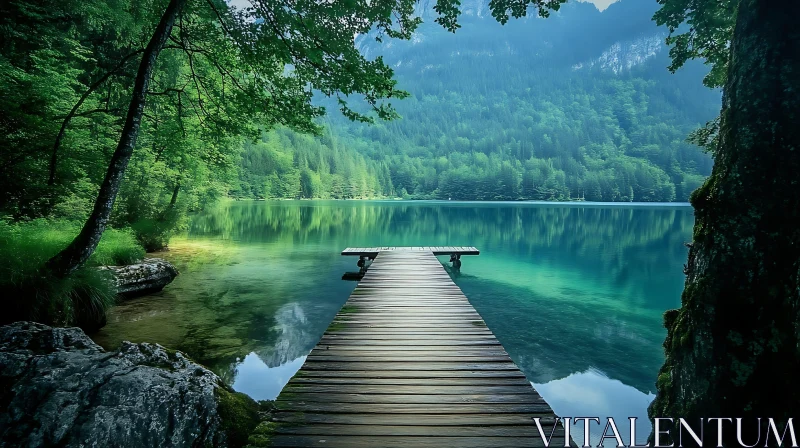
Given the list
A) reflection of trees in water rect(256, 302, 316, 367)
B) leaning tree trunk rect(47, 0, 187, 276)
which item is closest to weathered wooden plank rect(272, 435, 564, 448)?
leaning tree trunk rect(47, 0, 187, 276)

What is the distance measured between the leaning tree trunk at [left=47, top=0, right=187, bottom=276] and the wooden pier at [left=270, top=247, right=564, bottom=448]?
4.34 meters

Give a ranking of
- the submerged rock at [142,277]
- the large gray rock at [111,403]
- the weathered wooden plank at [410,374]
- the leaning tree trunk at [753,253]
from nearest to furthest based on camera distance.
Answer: the leaning tree trunk at [753,253] → the large gray rock at [111,403] → the weathered wooden plank at [410,374] → the submerged rock at [142,277]

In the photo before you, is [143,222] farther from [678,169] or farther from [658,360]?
[678,169]

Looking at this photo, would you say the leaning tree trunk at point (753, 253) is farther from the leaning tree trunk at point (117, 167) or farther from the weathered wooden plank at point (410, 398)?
the leaning tree trunk at point (117, 167)

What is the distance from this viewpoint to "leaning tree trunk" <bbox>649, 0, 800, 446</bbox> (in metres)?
2.33

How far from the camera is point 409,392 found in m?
3.86

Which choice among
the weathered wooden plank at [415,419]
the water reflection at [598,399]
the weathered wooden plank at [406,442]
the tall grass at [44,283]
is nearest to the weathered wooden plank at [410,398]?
the weathered wooden plank at [415,419]

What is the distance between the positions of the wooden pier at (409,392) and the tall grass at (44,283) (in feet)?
17.3

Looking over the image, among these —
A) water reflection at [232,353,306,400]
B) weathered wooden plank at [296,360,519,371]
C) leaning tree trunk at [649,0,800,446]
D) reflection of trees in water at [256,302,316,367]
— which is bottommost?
water reflection at [232,353,306,400]

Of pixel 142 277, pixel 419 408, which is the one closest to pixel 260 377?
pixel 419 408

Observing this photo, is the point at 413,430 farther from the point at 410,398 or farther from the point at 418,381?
the point at 418,381

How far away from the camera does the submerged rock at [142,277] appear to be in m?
10.3

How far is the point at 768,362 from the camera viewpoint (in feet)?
7.64

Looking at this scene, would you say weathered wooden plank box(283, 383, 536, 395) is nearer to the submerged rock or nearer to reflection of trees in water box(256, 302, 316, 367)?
reflection of trees in water box(256, 302, 316, 367)
